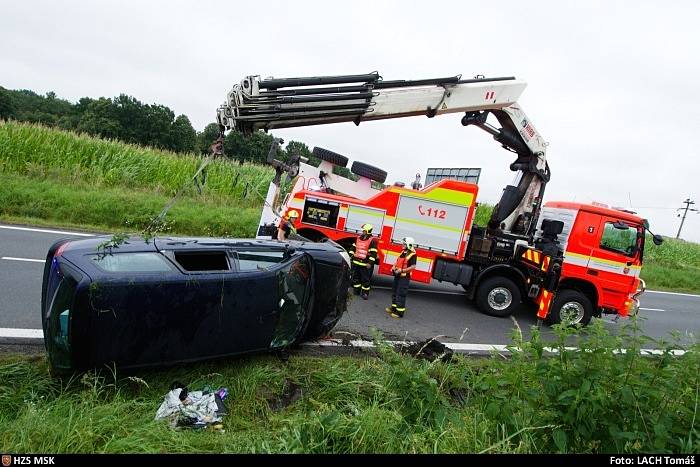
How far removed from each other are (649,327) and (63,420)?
36.1 feet

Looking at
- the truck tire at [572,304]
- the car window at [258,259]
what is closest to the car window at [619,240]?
the truck tire at [572,304]

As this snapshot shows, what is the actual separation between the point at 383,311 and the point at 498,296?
247cm

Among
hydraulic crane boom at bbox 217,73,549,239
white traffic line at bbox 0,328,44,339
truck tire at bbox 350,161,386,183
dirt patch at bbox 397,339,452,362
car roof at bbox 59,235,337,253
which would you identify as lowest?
white traffic line at bbox 0,328,44,339

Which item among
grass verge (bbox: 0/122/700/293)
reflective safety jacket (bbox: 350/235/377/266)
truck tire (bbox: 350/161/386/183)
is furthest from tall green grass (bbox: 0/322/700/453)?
grass verge (bbox: 0/122/700/293)

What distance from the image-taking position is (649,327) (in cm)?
922

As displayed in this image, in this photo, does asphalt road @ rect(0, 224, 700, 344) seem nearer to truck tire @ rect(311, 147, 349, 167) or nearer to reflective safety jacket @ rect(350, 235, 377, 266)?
reflective safety jacket @ rect(350, 235, 377, 266)

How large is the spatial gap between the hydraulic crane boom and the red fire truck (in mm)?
28

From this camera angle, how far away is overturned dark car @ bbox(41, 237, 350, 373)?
328cm

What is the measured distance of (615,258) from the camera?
763 cm

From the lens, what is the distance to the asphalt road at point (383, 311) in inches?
212

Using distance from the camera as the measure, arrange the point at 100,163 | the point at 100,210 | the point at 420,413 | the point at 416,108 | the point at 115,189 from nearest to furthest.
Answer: the point at 420,413, the point at 416,108, the point at 100,210, the point at 115,189, the point at 100,163

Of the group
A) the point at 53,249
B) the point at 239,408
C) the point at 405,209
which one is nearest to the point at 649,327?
the point at 405,209

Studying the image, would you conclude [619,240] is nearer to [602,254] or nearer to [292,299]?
[602,254]

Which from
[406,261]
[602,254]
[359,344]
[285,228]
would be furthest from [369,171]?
[602,254]
